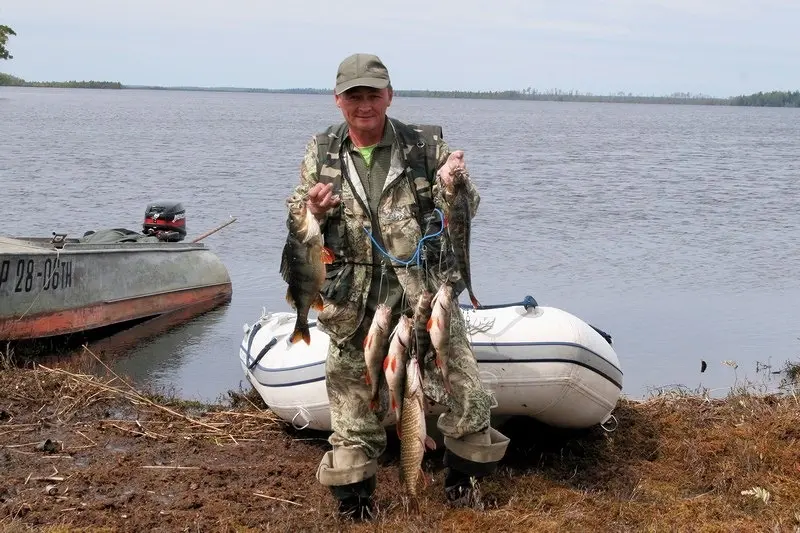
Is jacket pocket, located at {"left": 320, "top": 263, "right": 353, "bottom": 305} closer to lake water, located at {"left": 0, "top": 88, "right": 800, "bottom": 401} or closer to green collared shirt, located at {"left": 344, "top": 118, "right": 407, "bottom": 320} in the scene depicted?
green collared shirt, located at {"left": 344, "top": 118, "right": 407, "bottom": 320}

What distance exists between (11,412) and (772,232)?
18.2 metres

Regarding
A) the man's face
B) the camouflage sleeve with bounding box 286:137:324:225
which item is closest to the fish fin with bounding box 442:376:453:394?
the camouflage sleeve with bounding box 286:137:324:225

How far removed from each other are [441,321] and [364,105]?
1.17m

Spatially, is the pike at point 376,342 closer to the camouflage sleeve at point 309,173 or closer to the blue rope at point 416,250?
the blue rope at point 416,250

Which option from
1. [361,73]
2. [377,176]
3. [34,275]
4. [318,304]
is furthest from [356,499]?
[34,275]

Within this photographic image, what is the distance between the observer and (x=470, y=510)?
5.69 meters

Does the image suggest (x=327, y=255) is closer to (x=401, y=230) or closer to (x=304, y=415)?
(x=401, y=230)

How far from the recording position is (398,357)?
526 centimetres

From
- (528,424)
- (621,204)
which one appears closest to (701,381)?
(528,424)

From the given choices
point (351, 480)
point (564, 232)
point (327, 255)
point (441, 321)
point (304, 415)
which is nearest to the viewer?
point (441, 321)

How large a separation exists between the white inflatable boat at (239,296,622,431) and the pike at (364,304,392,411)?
1197mm

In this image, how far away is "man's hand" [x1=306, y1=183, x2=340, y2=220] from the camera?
509 cm

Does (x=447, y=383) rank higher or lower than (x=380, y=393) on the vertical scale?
higher

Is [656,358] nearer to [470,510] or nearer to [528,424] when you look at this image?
[528,424]
